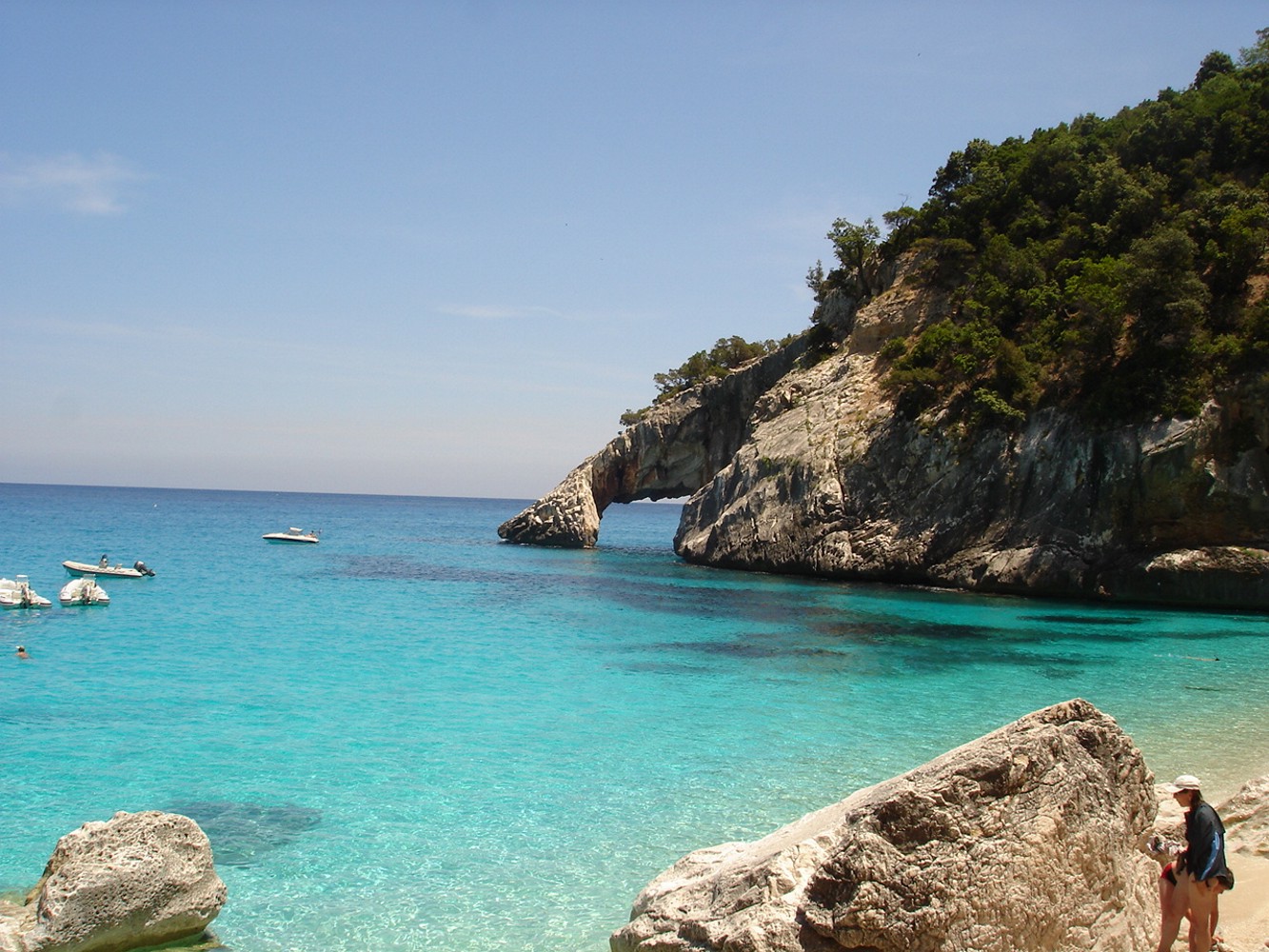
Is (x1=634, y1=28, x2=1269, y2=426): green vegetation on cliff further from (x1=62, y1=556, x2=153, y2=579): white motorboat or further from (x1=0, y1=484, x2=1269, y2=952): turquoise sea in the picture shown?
(x1=62, y1=556, x2=153, y2=579): white motorboat

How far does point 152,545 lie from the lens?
60.2m

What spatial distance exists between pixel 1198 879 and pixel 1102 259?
3877 centimetres

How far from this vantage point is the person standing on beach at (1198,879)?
5.96 metres

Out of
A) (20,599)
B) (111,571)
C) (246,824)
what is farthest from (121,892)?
(111,571)

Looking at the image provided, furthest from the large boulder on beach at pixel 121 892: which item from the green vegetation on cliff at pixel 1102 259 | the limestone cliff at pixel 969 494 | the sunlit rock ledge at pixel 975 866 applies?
the green vegetation on cliff at pixel 1102 259

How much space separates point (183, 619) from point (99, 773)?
54.5ft

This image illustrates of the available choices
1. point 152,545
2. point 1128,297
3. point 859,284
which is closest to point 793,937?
point 1128,297

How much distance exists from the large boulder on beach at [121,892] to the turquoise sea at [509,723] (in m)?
0.54

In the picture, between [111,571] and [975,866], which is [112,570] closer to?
[111,571]

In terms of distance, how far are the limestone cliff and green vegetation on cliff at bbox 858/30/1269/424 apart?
140 cm

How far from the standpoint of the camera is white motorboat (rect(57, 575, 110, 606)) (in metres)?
29.8

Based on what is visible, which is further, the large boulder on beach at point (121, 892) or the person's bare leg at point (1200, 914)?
the large boulder on beach at point (121, 892)

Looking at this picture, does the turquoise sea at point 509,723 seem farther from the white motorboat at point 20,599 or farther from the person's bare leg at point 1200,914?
the person's bare leg at point 1200,914

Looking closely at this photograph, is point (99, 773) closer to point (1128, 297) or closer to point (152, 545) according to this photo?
point (1128, 297)
